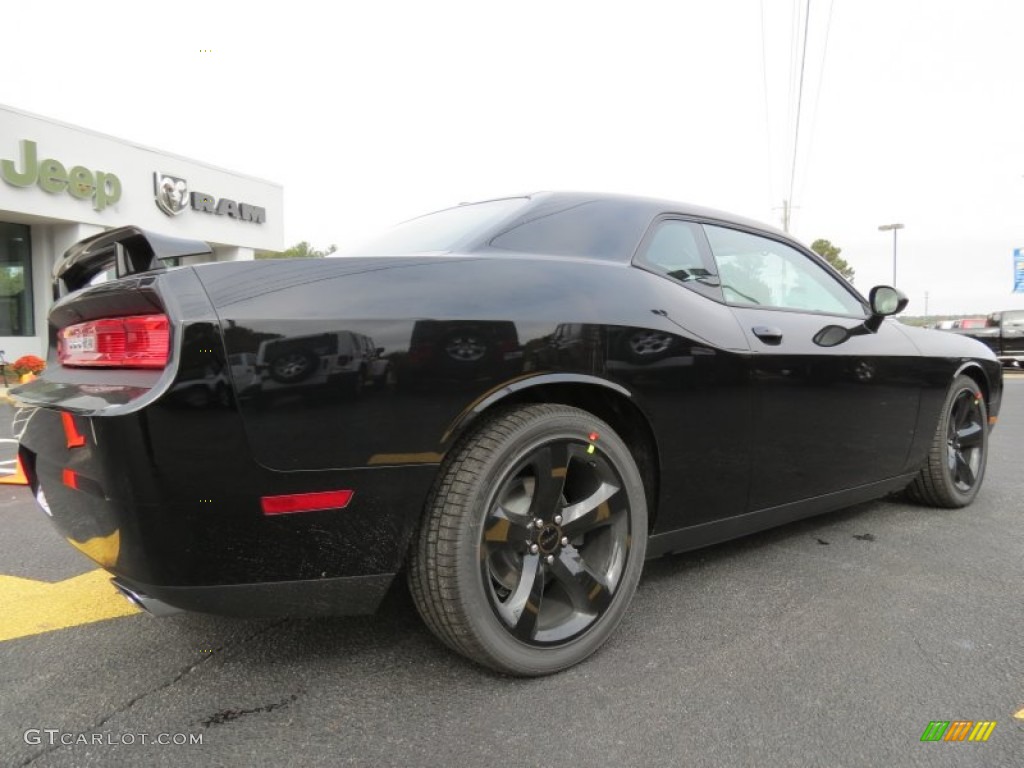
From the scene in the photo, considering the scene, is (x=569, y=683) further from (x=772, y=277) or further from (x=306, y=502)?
(x=772, y=277)

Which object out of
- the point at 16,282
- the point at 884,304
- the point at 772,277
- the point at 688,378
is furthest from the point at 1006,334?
the point at 16,282

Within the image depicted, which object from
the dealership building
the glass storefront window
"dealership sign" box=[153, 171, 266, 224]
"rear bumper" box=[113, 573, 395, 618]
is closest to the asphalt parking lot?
"rear bumper" box=[113, 573, 395, 618]

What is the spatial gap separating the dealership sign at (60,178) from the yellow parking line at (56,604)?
1470 centimetres

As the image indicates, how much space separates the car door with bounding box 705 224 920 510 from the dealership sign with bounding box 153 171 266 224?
17975 mm

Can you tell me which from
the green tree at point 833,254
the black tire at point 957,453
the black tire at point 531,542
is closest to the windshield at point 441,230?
the black tire at point 531,542

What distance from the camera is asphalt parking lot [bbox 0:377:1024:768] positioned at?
169cm

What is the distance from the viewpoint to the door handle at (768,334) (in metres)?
2.62

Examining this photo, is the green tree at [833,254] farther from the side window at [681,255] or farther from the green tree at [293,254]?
the side window at [681,255]

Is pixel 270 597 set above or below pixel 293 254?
below

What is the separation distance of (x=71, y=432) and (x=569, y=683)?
1500 mm

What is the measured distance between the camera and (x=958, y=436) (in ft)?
13.1

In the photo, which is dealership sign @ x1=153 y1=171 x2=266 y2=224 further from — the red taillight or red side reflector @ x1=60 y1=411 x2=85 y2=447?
red side reflector @ x1=60 y1=411 x2=85 y2=447

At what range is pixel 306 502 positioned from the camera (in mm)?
1675

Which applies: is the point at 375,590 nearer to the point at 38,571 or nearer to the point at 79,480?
the point at 79,480
